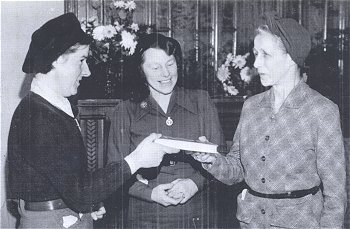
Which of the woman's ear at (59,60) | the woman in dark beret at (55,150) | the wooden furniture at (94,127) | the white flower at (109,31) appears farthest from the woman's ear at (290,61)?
the white flower at (109,31)

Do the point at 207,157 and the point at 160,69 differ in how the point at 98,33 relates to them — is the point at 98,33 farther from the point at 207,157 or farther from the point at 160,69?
the point at 207,157

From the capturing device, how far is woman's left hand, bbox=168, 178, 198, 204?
2416 millimetres

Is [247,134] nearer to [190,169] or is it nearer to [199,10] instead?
[190,169]

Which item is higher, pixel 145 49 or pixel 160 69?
pixel 145 49

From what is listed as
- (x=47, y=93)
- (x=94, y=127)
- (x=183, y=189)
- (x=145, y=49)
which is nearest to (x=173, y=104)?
(x=145, y=49)

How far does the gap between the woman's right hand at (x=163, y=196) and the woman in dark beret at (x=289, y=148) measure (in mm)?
408

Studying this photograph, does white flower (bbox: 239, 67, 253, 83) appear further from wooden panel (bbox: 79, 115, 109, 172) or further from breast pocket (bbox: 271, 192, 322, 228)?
breast pocket (bbox: 271, 192, 322, 228)

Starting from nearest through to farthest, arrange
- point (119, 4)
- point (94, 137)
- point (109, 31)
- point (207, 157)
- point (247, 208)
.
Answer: point (247, 208) < point (207, 157) < point (94, 137) < point (109, 31) < point (119, 4)

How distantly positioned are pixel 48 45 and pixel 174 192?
3.26 ft

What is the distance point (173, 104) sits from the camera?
258cm

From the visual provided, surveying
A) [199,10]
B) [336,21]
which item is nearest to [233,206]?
[199,10]

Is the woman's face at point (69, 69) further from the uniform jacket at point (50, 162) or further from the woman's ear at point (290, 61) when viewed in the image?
the woman's ear at point (290, 61)

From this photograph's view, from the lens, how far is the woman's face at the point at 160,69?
8.19 feet

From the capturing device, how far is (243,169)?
85.8 inches
